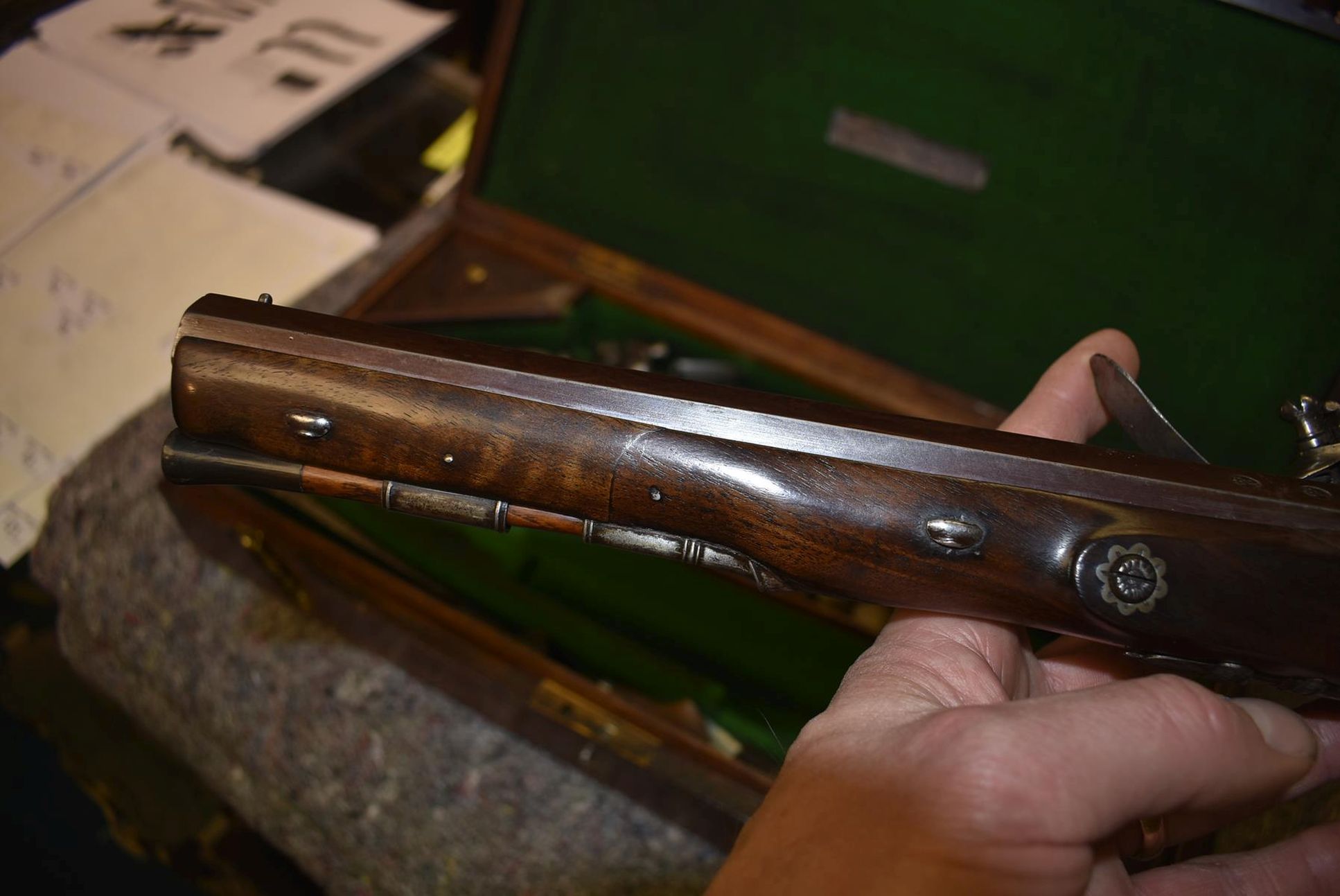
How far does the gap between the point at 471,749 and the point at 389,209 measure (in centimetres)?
208

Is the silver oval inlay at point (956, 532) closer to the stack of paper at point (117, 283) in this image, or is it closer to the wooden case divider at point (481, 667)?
the wooden case divider at point (481, 667)

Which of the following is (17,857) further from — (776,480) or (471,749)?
(776,480)

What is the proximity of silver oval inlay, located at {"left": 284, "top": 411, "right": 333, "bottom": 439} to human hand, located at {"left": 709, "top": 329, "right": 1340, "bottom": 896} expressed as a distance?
945mm

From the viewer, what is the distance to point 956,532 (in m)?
1.50

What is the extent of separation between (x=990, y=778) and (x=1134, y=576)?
0.44 meters

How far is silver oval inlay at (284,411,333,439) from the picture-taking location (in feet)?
5.16

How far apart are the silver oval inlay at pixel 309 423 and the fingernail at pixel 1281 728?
1.55 m

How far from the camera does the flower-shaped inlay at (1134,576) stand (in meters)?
1.46

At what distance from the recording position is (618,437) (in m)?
1.54

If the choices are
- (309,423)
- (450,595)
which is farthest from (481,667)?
(309,423)

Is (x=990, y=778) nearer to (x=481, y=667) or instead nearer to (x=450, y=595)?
(x=481, y=667)

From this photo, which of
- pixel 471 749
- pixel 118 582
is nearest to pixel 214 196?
pixel 118 582

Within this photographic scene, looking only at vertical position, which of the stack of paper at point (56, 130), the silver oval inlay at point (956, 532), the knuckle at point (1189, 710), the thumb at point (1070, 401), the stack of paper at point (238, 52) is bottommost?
the stack of paper at point (56, 130)

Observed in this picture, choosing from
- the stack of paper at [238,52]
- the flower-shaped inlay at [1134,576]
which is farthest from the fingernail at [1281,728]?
the stack of paper at [238,52]
